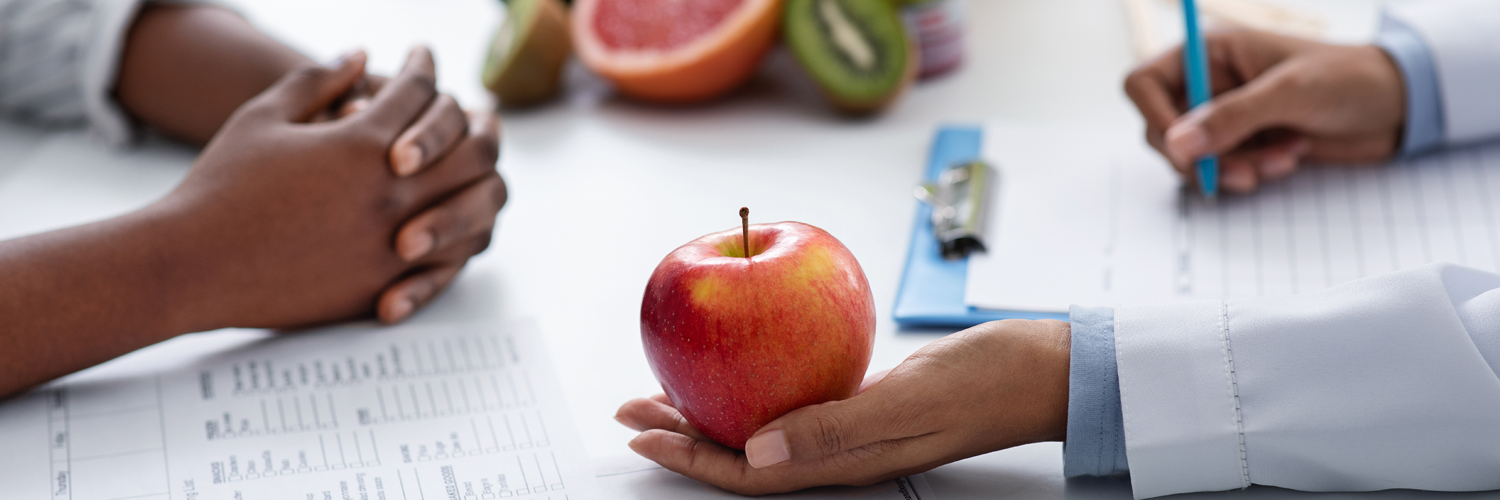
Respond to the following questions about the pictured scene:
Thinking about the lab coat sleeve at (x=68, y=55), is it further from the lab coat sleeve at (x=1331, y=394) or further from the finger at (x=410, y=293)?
the lab coat sleeve at (x=1331, y=394)

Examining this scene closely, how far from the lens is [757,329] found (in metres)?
0.58

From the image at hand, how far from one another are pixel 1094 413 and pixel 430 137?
21.4 inches

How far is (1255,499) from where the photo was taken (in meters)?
0.62

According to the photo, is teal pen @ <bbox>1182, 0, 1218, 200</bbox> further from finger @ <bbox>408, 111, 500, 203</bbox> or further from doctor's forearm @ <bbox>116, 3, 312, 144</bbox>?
doctor's forearm @ <bbox>116, 3, 312, 144</bbox>

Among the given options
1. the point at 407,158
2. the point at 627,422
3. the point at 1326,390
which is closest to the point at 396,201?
the point at 407,158

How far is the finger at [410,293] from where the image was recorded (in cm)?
86

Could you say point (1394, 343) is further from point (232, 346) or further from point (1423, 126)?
point (232, 346)

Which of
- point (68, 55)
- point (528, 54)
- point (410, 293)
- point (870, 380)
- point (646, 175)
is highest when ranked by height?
point (68, 55)

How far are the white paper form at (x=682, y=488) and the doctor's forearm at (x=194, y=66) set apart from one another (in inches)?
25.3

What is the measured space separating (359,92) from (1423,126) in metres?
0.97

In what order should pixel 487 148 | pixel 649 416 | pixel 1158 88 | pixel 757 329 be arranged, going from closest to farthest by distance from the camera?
pixel 757 329
pixel 649 416
pixel 487 148
pixel 1158 88

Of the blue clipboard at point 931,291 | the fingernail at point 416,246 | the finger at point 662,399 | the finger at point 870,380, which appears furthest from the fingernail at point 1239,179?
the fingernail at point 416,246

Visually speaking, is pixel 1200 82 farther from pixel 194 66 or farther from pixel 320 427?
pixel 194 66

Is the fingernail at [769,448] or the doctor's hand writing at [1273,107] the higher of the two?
the doctor's hand writing at [1273,107]
